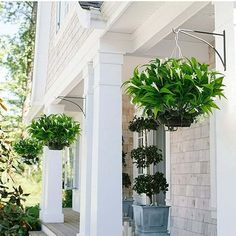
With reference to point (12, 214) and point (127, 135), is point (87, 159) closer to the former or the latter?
point (12, 214)

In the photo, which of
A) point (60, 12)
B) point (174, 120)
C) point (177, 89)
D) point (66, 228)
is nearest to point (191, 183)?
point (66, 228)

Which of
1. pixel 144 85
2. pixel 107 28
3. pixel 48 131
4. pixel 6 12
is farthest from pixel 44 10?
pixel 6 12

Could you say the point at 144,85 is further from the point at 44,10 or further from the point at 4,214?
the point at 44,10

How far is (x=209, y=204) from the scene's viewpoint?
536 centimetres

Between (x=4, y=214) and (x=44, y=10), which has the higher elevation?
(x=44, y=10)

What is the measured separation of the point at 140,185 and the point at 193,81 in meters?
4.05

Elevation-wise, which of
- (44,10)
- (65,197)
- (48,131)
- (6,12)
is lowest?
(65,197)

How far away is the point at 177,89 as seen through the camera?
8.21 ft

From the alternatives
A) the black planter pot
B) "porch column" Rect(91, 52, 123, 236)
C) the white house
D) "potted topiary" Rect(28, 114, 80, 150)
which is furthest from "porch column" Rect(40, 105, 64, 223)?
the black planter pot

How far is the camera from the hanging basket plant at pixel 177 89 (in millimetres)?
2514

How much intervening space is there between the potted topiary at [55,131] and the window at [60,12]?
2.86m

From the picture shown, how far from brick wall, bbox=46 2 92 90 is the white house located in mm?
37

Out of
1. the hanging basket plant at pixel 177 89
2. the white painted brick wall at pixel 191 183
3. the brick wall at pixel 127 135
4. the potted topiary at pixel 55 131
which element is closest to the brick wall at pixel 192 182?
the white painted brick wall at pixel 191 183

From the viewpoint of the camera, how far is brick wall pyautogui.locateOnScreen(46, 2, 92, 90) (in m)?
6.43
